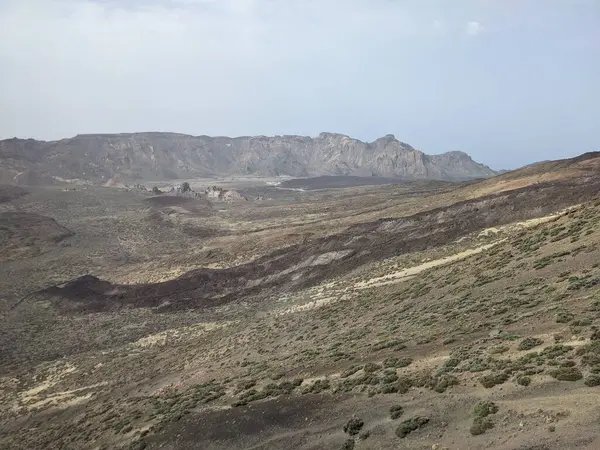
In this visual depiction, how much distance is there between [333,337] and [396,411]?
11.3 m

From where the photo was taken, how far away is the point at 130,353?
109 ft

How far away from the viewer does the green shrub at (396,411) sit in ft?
43.2

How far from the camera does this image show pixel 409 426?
12.2 m

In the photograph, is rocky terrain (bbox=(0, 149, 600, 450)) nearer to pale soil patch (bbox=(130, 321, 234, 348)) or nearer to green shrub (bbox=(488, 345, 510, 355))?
green shrub (bbox=(488, 345, 510, 355))

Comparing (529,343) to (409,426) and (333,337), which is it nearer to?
(409,426)

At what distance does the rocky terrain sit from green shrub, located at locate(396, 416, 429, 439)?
0.05m

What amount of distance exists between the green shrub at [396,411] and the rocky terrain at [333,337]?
0.05 m

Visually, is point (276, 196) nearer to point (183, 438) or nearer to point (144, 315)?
point (144, 315)

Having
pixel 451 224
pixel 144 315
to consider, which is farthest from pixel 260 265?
pixel 451 224

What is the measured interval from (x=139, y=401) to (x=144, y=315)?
853 inches

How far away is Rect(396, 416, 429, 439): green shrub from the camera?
12141 mm

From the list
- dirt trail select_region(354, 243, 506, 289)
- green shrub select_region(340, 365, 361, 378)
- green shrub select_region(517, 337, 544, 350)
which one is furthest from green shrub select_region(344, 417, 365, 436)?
dirt trail select_region(354, 243, 506, 289)

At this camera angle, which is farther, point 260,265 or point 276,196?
point 276,196

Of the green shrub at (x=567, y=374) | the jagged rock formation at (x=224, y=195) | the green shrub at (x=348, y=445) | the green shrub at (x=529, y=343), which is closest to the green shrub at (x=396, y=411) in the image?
the green shrub at (x=348, y=445)
